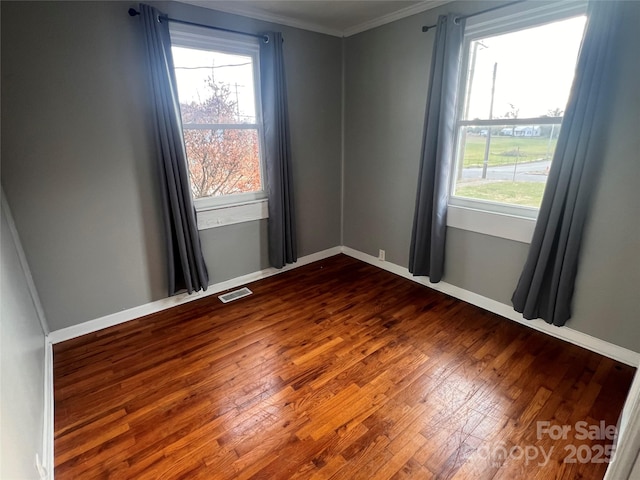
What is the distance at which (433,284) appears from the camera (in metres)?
3.05

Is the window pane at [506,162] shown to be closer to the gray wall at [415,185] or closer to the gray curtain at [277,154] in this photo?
the gray wall at [415,185]

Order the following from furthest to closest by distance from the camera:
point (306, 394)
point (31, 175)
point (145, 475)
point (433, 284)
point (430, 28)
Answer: point (433, 284), point (430, 28), point (31, 175), point (306, 394), point (145, 475)

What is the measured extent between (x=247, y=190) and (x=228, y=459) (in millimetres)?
2196

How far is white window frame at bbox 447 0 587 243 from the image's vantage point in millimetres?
2045

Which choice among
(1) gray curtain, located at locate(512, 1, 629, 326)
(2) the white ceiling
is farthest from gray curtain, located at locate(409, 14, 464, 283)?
(1) gray curtain, located at locate(512, 1, 629, 326)

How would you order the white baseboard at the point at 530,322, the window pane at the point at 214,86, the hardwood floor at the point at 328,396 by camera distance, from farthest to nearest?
the window pane at the point at 214,86, the white baseboard at the point at 530,322, the hardwood floor at the point at 328,396

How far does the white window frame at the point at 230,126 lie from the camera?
2.50 meters

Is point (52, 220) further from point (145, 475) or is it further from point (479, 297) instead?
point (479, 297)

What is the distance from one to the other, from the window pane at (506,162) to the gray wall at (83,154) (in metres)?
1.98

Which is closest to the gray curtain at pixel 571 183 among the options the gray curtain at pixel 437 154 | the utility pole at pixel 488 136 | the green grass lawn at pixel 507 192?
the green grass lawn at pixel 507 192

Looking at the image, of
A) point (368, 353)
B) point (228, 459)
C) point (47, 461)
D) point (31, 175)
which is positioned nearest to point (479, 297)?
point (368, 353)

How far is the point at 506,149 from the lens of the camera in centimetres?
242

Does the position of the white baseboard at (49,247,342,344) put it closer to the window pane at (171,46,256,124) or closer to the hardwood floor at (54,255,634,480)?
the hardwood floor at (54,255,634,480)

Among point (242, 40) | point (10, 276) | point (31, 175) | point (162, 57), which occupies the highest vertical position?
point (242, 40)
